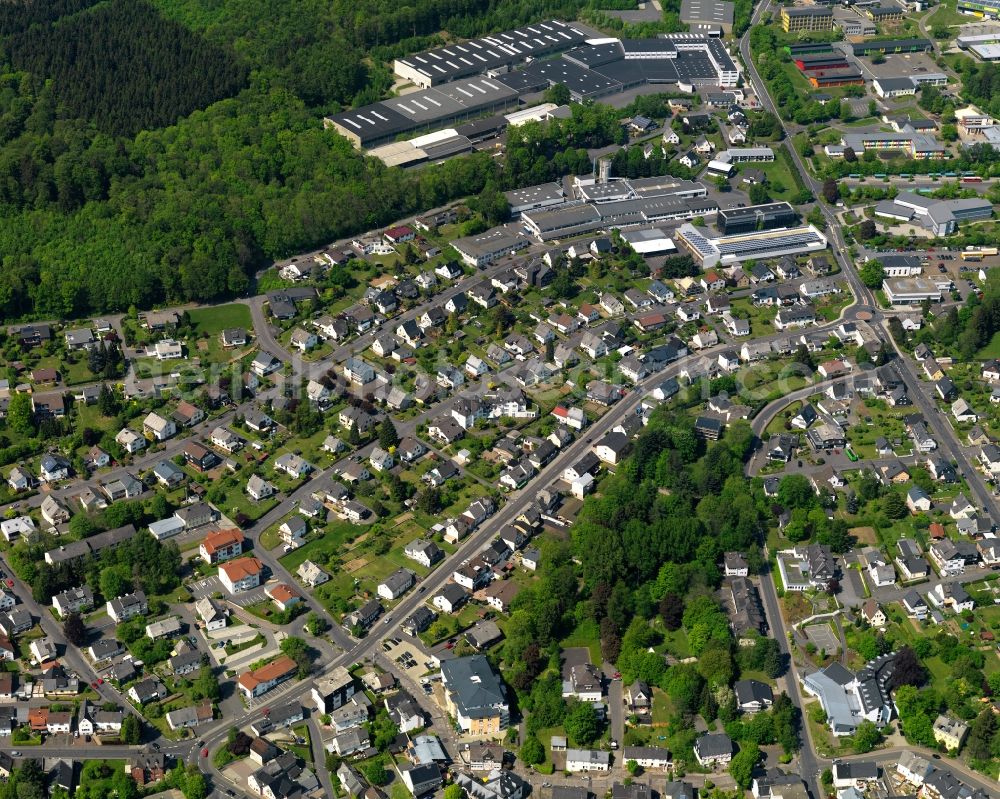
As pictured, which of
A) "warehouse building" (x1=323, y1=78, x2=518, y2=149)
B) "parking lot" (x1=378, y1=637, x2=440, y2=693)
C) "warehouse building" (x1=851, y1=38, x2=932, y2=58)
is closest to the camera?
"parking lot" (x1=378, y1=637, x2=440, y2=693)

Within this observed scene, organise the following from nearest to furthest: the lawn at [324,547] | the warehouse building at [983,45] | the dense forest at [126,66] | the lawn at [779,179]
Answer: the lawn at [324,547]
the lawn at [779,179]
the dense forest at [126,66]
the warehouse building at [983,45]

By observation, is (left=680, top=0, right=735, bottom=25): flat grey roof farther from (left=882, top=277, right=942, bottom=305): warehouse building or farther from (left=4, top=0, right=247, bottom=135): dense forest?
(left=882, top=277, right=942, bottom=305): warehouse building

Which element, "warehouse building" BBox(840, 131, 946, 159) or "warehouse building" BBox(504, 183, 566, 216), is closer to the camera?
"warehouse building" BBox(504, 183, 566, 216)

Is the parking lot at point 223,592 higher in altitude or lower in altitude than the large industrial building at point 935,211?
lower

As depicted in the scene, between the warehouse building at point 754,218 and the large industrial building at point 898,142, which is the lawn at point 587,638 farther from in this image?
the large industrial building at point 898,142

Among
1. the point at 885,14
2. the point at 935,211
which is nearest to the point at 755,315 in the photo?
the point at 935,211

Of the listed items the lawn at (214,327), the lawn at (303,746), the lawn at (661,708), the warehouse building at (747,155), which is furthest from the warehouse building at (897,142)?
the lawn at (303,746)

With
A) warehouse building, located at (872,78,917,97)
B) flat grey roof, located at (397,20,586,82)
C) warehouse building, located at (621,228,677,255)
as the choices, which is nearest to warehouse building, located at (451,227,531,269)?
warehouse building, located at (621,228,677,255)
